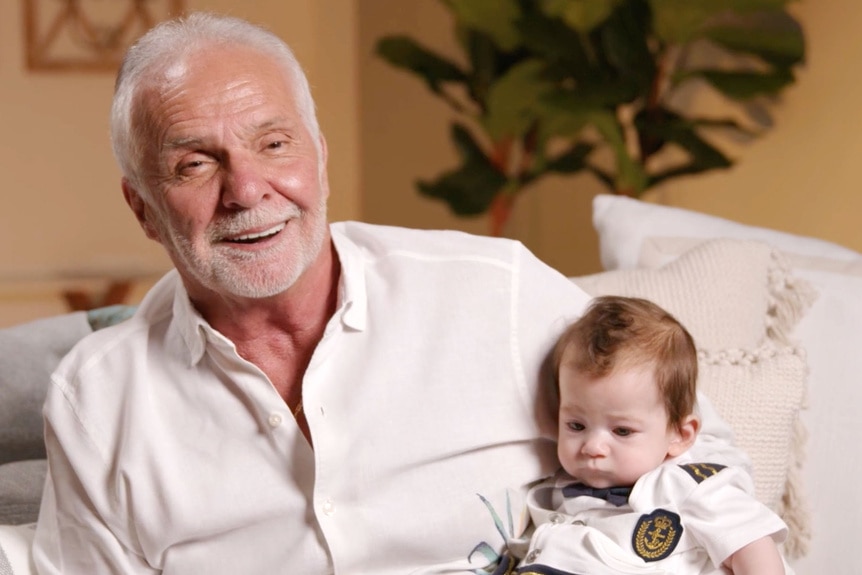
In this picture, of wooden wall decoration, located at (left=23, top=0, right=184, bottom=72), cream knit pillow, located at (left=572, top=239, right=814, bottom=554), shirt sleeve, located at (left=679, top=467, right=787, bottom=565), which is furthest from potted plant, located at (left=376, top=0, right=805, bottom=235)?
shirt sleeve, located at (left=679, top=467, right=787, bottom=565)

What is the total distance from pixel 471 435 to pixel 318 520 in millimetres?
241

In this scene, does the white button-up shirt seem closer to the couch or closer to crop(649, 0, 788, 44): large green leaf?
the couch

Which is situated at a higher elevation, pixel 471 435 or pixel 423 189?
pixel 471 435

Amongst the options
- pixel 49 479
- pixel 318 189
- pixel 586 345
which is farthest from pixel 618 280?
pixel 49 479

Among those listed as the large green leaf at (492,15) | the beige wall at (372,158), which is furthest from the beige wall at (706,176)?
the large green leaf at (492,15)

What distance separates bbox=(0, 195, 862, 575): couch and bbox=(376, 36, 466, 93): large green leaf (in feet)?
7.58

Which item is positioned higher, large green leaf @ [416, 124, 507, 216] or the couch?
the couch

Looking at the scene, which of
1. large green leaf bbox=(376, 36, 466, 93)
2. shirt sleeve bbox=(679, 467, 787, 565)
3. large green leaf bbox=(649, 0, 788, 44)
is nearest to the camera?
shirt sleeve bbox=(679, 467, 787, 565)

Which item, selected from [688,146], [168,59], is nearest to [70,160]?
[688,146]

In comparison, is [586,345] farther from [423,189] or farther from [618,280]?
[423,189]

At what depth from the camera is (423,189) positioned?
4.22 m

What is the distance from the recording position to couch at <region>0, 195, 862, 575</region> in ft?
5.79

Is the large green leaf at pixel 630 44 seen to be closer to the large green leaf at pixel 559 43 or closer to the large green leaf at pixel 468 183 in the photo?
the large green leaf at pixel 559 43

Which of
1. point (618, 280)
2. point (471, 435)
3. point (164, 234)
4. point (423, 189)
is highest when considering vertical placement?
point (164, 234)
